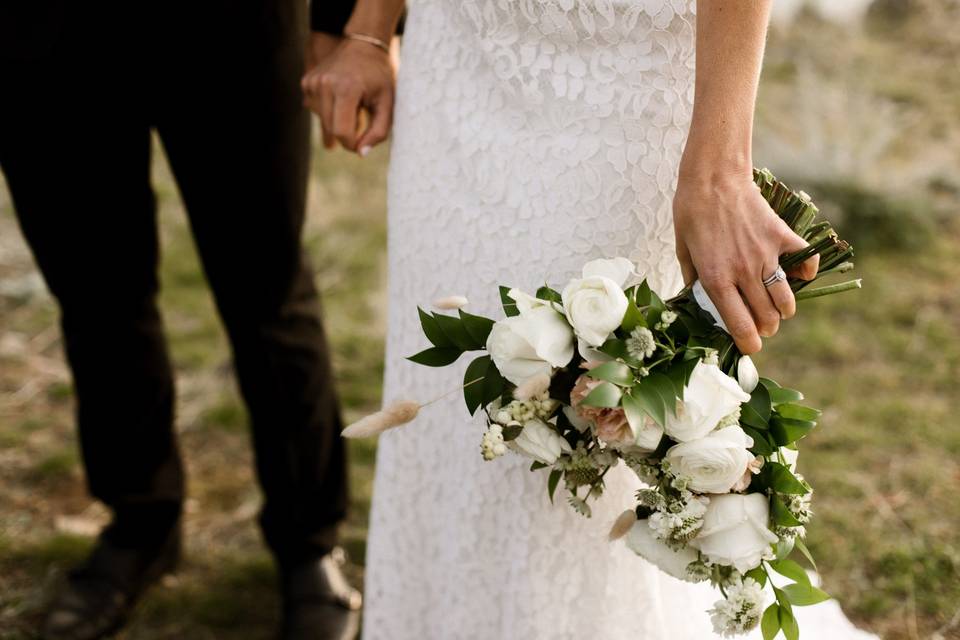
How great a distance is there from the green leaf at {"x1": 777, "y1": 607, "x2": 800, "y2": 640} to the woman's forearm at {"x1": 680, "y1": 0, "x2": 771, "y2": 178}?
22.0 inches

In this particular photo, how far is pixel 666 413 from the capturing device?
1.03m

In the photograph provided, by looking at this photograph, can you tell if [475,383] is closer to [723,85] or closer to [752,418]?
[752,418]

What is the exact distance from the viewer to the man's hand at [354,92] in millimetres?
1561

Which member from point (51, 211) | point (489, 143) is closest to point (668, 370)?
point (489, 143)

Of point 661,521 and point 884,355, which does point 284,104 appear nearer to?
point 661,521

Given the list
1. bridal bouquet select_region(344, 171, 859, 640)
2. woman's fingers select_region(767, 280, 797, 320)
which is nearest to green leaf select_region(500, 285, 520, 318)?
bridal bouquet select_region(344, 171, 859, 640)

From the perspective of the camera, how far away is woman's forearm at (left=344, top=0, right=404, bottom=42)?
1.59m

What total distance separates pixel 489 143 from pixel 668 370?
0.46 meters

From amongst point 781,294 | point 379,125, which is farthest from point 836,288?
point 379,125

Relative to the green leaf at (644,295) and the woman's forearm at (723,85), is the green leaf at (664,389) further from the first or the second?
the woman's forearm at (723,85)

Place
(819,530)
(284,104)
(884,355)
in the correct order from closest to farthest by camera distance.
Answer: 1. (284,104)
2. (819,530)
3. (884,355)

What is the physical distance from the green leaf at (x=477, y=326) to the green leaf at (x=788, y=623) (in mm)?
509

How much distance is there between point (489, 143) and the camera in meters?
1.33

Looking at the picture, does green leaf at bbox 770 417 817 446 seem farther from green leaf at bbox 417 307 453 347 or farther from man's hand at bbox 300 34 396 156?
man's hand at bbox 300 34 396 156
